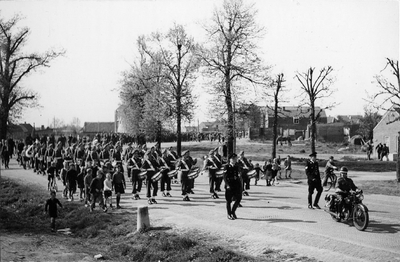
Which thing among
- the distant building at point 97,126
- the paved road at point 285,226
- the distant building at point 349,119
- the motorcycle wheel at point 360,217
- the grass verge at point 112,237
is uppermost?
the distant building at point 349,119

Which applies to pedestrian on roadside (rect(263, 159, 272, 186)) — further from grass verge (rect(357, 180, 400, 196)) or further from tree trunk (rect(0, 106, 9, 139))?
tree trunk (rect(0, 106, 9, 139))

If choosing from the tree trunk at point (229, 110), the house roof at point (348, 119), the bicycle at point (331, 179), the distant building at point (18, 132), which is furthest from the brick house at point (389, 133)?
the house roof at point (348, 119)

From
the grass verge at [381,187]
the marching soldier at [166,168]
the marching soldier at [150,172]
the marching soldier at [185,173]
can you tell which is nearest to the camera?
the marching soldier at [150,172]

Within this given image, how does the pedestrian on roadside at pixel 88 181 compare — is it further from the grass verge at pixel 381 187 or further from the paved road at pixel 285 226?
the grass verge at pixel 381 187

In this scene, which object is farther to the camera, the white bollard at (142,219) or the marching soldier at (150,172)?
the marching soldier at (150,172)

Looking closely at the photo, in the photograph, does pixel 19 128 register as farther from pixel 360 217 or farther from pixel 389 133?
pixel 360 217

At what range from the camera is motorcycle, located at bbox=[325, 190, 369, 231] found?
10.7 metres

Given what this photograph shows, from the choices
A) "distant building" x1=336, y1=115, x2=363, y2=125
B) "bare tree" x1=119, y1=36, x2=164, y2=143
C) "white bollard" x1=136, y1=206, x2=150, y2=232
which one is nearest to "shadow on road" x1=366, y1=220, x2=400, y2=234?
"white bollard" x1=136, y1=206, x2=150, y2=232

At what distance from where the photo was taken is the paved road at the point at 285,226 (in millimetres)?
9156

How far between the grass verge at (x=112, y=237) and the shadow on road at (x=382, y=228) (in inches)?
131

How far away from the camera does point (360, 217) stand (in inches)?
427

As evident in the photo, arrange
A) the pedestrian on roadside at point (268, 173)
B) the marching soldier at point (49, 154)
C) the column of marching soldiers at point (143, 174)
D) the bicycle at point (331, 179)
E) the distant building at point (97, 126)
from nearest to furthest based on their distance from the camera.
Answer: the column of marching soldiers at point (143, 174), the bicycle at point (331, 179), the pedestrian on roadside at point (268, 173), the marching soldier at point (49, 154), the distant building at point (97, 126)

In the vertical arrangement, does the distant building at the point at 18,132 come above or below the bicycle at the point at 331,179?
above

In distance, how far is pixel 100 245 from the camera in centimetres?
1233
